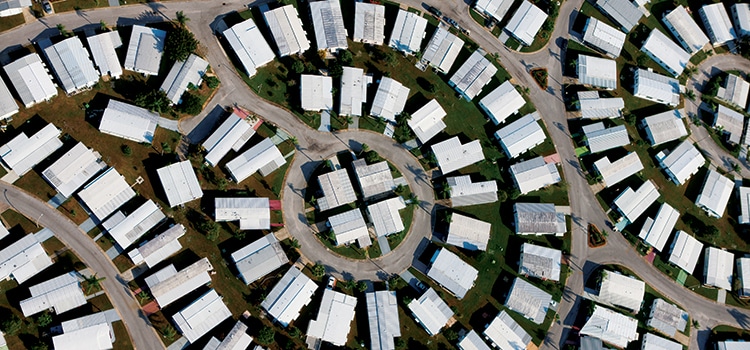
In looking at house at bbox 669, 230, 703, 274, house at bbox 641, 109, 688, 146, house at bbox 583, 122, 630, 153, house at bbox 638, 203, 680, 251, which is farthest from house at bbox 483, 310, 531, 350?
house at bbox 641, 109, 688, 146

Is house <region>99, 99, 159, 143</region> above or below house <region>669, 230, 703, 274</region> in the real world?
above

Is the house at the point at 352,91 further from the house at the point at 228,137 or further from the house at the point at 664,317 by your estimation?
the house at the point at 664,317

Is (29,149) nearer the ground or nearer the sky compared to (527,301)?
nearer the sky

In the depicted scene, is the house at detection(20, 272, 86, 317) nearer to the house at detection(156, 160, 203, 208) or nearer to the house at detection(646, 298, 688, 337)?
the house at detection(156, 160, 203, 208)

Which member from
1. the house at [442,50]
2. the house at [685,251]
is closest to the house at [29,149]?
the house at [442,50]

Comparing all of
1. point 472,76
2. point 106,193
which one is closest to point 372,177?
point 472,76

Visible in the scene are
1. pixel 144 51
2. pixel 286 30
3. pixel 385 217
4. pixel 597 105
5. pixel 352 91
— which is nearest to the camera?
pixel 144 51

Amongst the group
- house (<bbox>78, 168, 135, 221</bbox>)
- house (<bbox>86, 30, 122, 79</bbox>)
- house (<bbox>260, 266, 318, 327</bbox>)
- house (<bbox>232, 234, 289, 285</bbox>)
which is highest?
house (<bbox>86, 30, 122, 79</bbox>)

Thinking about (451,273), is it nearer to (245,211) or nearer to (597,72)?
(245,211)
